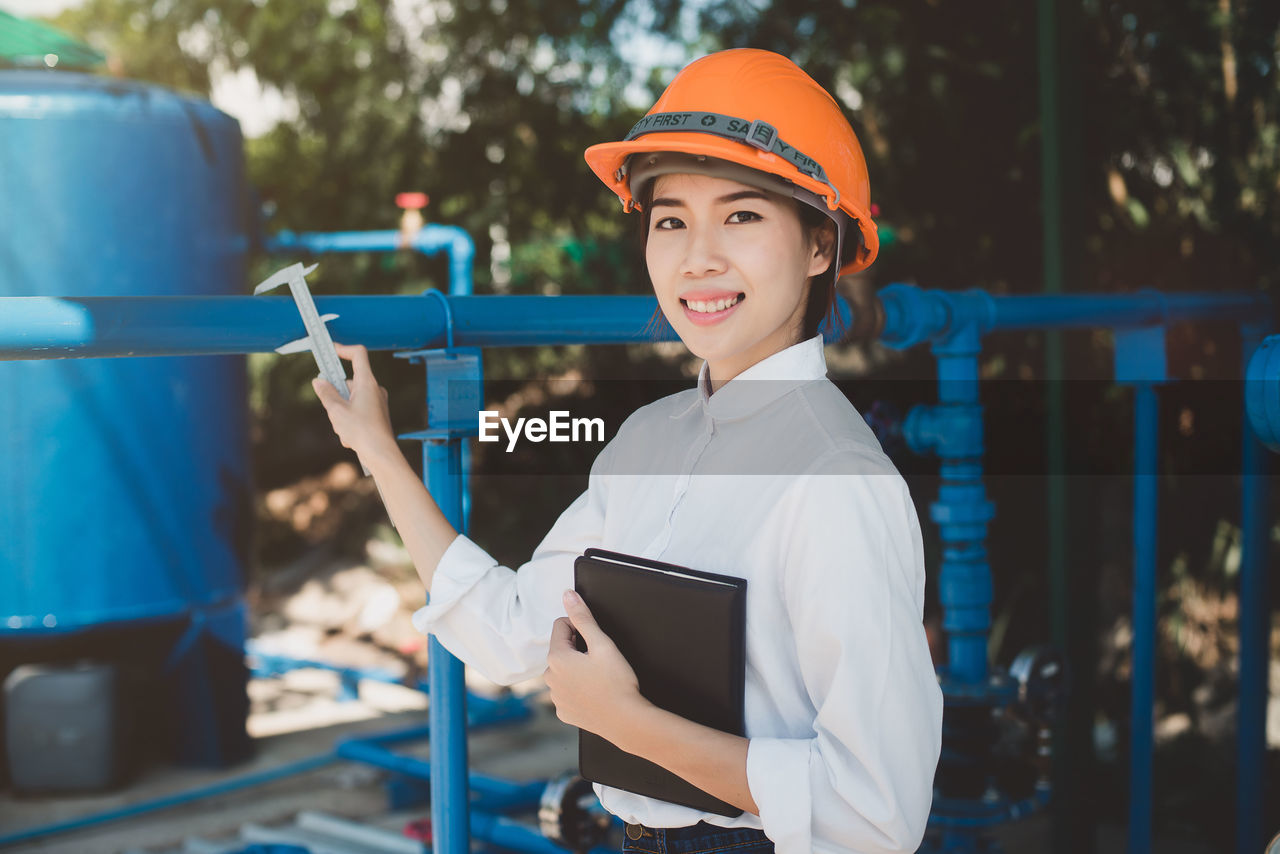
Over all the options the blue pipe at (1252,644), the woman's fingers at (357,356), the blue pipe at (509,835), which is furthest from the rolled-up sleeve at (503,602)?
the blue pipe at (1252,644)

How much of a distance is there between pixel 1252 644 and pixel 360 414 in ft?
6.75

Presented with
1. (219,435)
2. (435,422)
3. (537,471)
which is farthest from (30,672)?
(435,422)

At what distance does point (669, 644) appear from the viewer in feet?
3.66

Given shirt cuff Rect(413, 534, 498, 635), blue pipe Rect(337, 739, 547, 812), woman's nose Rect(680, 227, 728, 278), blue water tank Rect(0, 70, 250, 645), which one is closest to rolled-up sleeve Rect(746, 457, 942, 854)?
woman's nose Rect(680, 227, 728, 278)

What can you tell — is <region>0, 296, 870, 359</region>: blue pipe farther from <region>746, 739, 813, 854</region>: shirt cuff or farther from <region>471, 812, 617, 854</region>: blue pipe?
<region>471, 812, 617, 854</region>: blue pipe

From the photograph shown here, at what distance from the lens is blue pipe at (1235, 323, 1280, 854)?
2.43 m

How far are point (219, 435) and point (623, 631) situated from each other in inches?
123

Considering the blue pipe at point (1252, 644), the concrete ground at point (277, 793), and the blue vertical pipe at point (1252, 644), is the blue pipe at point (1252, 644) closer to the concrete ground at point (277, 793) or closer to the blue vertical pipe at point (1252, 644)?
the blue vertical pipe at point (1252, 644)

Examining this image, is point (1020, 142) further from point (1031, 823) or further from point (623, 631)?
point (623, 631)

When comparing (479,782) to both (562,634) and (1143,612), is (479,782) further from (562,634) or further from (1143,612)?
(562,634)

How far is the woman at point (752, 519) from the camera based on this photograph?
3.27 ft

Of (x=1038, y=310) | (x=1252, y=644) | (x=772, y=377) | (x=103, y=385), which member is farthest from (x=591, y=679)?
(x=103, y=385)

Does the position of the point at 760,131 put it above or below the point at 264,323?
above

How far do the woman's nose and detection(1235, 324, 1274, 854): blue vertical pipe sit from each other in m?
1.71
